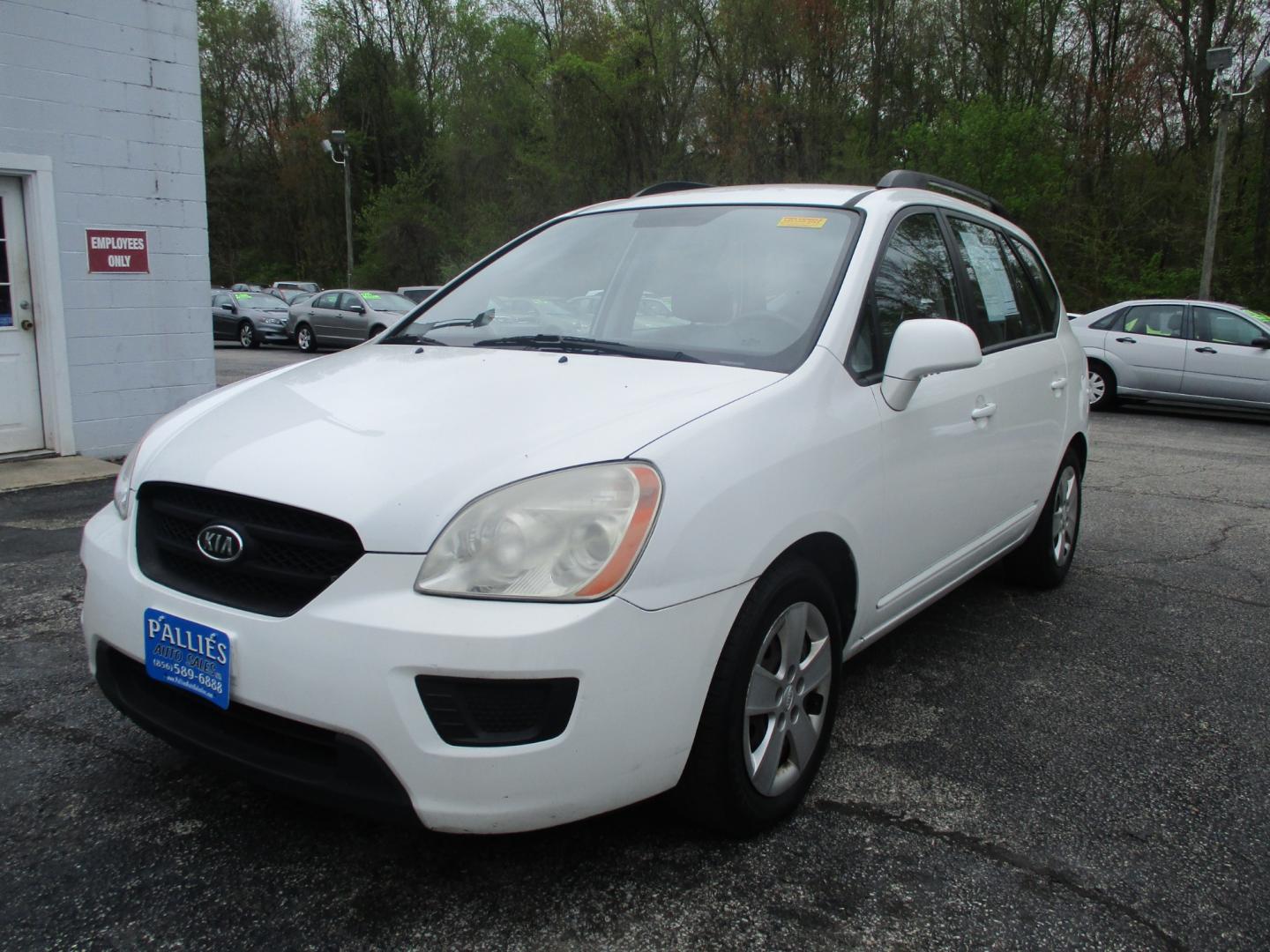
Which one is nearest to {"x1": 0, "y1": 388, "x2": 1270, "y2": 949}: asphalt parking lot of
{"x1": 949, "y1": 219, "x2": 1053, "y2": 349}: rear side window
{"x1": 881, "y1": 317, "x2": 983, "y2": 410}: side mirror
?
{"x1": 881, "y1": 317, "x2": 983, "y2": 410}: side mirror

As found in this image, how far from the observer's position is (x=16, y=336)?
743 cm

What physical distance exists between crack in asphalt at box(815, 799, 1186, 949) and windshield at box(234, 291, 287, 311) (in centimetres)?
2444

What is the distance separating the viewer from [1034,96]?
85.8 ft

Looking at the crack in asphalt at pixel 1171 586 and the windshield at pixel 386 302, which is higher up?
the windshield at pixel 386 302

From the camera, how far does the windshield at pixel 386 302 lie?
74.0 ft

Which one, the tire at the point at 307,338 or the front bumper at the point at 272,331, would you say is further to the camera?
the front bumper at the point at 272,331

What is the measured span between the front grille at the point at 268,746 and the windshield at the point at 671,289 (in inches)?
52.8

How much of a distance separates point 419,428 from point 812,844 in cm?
138

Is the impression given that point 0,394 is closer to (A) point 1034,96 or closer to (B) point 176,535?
(B) point 176,535

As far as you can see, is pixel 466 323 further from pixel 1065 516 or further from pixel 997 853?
pixel 1065 516

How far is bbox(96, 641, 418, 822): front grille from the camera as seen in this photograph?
202cm

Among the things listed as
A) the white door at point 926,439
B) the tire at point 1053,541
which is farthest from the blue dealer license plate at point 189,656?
the tire at point 1053,541

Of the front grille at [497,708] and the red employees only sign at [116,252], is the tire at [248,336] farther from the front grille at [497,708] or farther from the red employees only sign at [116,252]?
the front grille at [497,708]

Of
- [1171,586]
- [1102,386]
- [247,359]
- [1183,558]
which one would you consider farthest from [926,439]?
[247,359]
